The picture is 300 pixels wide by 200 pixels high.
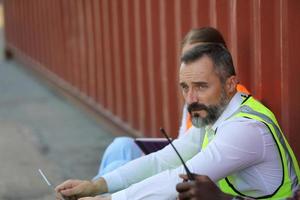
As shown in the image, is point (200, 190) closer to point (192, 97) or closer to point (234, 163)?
point (234, 163)

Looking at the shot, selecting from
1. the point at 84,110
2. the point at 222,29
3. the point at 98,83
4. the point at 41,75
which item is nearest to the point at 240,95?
the point at 222,29

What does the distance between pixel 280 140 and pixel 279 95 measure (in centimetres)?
112

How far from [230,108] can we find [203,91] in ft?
0.46

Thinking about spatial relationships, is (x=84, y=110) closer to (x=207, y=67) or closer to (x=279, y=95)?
(x=279, y=95)

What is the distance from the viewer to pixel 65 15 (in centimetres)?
955

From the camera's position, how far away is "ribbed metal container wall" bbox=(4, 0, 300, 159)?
4.24 meters

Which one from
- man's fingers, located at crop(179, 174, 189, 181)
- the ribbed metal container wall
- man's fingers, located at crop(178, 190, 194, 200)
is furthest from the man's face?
the ribbed metal container wall

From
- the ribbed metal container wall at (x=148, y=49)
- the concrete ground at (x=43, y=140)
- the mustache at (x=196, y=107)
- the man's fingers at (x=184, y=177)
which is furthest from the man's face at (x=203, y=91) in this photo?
the concrete ground at (x=43, y=140)

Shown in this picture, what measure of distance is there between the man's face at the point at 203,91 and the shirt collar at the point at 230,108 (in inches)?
0.6

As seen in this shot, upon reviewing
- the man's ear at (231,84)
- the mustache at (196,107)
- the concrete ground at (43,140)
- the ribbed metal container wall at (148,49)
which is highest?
the man's ear at (231,84)

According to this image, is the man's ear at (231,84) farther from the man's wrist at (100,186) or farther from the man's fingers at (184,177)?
the man's wrist at (100,186)

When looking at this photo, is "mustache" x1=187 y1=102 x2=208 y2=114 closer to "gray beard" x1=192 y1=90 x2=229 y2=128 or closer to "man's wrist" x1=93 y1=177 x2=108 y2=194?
"gray beard" x1=192 y1=90 x2=229 y2=128

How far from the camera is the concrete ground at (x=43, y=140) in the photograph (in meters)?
6.37

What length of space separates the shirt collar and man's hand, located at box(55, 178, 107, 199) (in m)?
0.62
